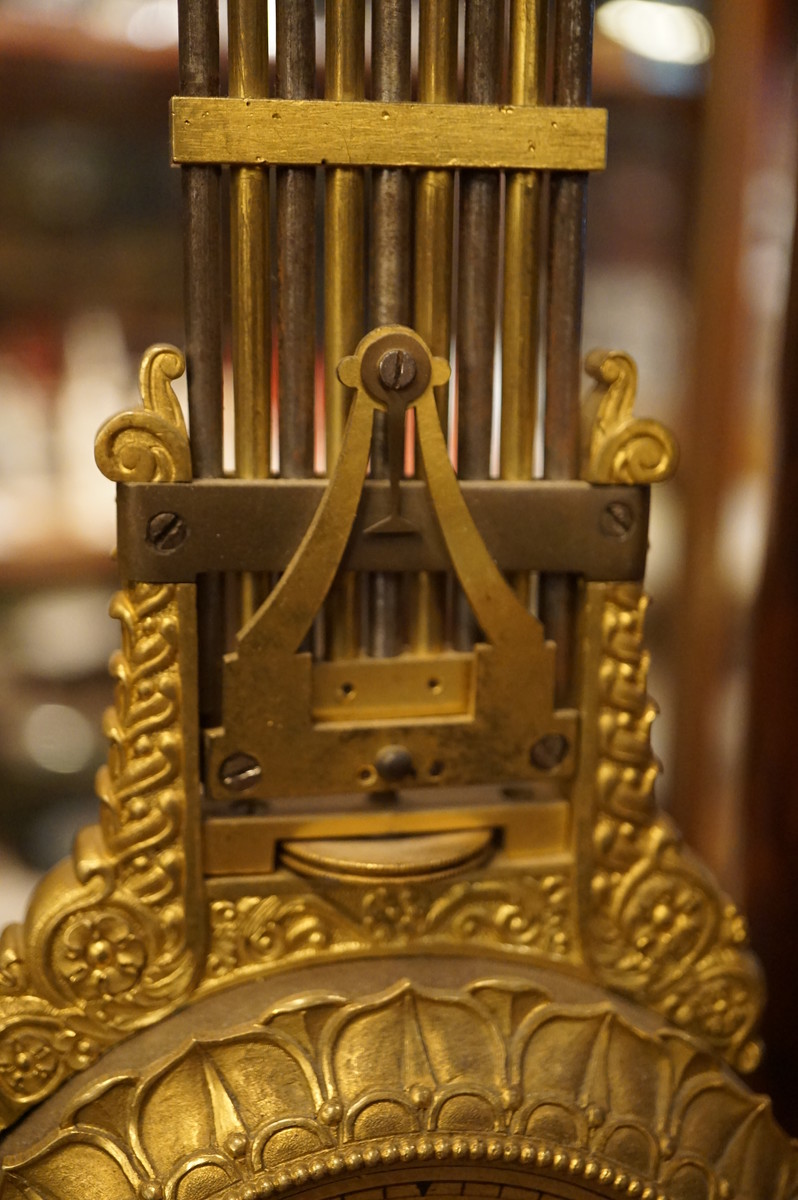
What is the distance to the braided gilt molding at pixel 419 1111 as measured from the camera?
0.75m

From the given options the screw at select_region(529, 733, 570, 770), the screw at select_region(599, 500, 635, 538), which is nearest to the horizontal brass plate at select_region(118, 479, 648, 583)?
the screw at select_region(599, 500, 635, 538)

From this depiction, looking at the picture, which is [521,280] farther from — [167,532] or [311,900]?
[311,900]

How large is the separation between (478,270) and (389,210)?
0.24 ft

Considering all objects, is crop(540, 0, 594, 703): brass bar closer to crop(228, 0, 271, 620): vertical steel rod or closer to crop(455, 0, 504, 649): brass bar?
crop(455, 0, 504, 649): brass bar

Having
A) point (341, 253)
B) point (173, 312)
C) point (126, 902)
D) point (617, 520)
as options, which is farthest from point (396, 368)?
point (173, 312)

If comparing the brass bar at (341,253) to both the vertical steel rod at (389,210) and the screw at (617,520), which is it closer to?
the vertical steel rod at (389,210)

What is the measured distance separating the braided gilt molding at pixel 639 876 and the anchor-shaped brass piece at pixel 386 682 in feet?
0.11

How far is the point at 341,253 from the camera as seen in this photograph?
0.81m

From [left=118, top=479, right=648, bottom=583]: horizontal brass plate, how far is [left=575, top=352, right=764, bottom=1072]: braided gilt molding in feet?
0.07

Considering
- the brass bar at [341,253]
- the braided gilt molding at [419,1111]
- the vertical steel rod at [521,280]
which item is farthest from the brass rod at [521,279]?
the braided gilt molding at [419,1111]

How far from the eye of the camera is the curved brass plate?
83 centimetres

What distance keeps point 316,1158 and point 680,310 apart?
132 centimetres

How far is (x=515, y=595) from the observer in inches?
33.4

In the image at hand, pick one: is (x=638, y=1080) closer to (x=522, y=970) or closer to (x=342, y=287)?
(x=522, y=970)
